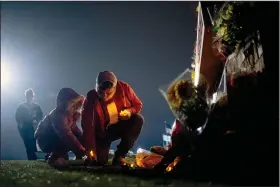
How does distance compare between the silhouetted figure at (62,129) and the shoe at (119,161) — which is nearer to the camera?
the shoe at (119,161)

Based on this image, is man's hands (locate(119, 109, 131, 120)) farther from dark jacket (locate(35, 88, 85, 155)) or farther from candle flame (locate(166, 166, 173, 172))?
candle flame (locate(166, 166, 173, 172))

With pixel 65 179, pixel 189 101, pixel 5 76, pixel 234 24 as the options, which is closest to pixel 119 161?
pixel 65 179

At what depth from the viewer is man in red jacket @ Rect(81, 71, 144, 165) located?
7969mm

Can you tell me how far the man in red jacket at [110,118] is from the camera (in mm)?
7969

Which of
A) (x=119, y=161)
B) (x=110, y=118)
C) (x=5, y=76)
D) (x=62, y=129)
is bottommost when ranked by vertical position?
(x=119, y=161)

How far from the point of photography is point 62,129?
324 inches

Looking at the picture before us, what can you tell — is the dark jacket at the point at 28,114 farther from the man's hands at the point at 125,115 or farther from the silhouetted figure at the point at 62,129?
the man's hands at the point at 125,115

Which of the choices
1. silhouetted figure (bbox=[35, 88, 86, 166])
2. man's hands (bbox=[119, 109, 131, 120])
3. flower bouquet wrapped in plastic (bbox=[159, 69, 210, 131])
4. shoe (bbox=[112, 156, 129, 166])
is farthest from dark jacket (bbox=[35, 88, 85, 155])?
flower bouquet wrapped in plastic (bbox=[159, 69, 210, 131])

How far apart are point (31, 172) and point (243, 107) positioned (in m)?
4.36

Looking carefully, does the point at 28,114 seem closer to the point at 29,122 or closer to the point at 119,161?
the point at 29,122

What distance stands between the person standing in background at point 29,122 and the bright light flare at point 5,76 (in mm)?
518

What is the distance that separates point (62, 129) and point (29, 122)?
783 mm

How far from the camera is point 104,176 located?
7055 millimetres

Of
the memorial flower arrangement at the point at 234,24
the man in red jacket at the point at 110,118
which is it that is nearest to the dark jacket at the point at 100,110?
the man in red jacket at the point at 110,118
